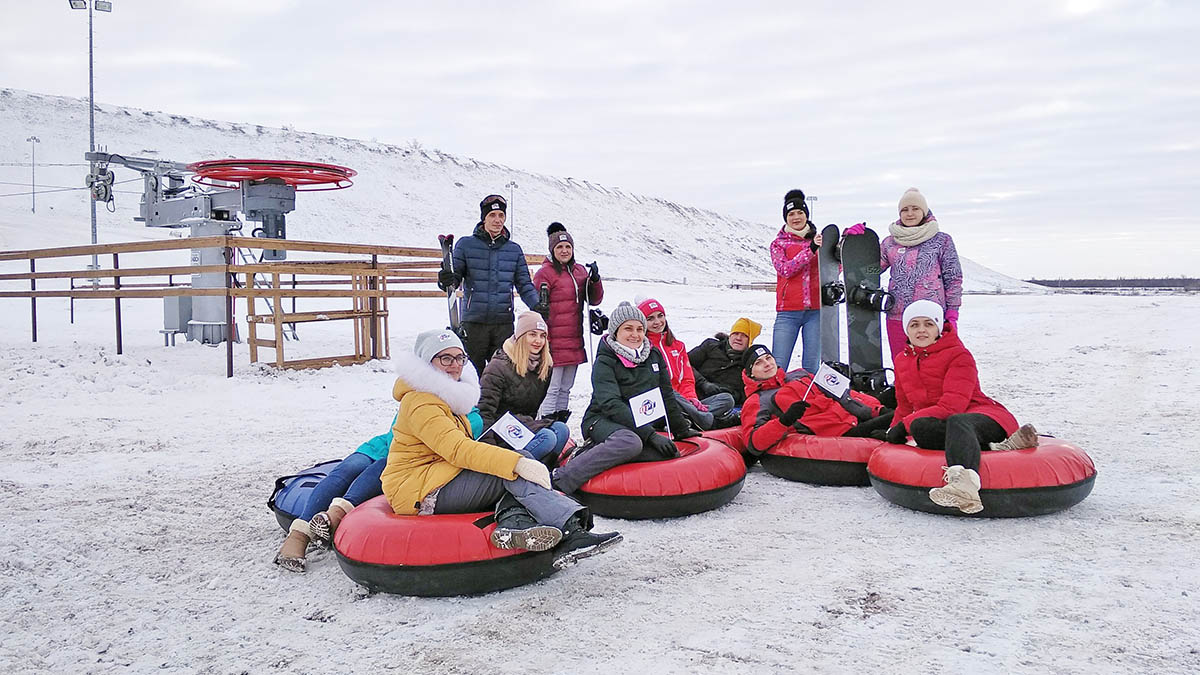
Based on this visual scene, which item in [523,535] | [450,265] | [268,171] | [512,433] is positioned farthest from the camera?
[268,171]

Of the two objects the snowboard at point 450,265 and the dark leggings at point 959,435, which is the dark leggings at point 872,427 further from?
the snowboard at point 450,265

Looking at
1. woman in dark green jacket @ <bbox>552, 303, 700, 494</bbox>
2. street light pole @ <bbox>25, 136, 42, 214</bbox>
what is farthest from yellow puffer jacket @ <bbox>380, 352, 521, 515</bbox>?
street light pole @ <bbox>25, 136, 42, 214</bbox>

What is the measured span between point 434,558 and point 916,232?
425 centimetres

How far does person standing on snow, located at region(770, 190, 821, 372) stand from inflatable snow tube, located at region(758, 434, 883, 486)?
1.48 meters

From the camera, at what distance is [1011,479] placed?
402 cm

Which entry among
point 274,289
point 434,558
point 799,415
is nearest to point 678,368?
point 799,415

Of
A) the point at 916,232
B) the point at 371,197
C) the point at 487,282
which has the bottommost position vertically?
the point at 487,282

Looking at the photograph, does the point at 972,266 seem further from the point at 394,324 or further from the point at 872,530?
the point at 872,530

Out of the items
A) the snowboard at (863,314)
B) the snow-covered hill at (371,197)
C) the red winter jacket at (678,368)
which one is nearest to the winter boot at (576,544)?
the red winter jacket at (678,368)

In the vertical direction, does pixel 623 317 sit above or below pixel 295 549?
above

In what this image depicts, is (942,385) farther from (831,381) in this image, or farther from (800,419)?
(800,419)

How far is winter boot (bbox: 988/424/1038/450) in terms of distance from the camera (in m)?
4.22

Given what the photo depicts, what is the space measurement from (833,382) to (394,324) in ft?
34.2

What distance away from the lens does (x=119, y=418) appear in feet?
22.7
